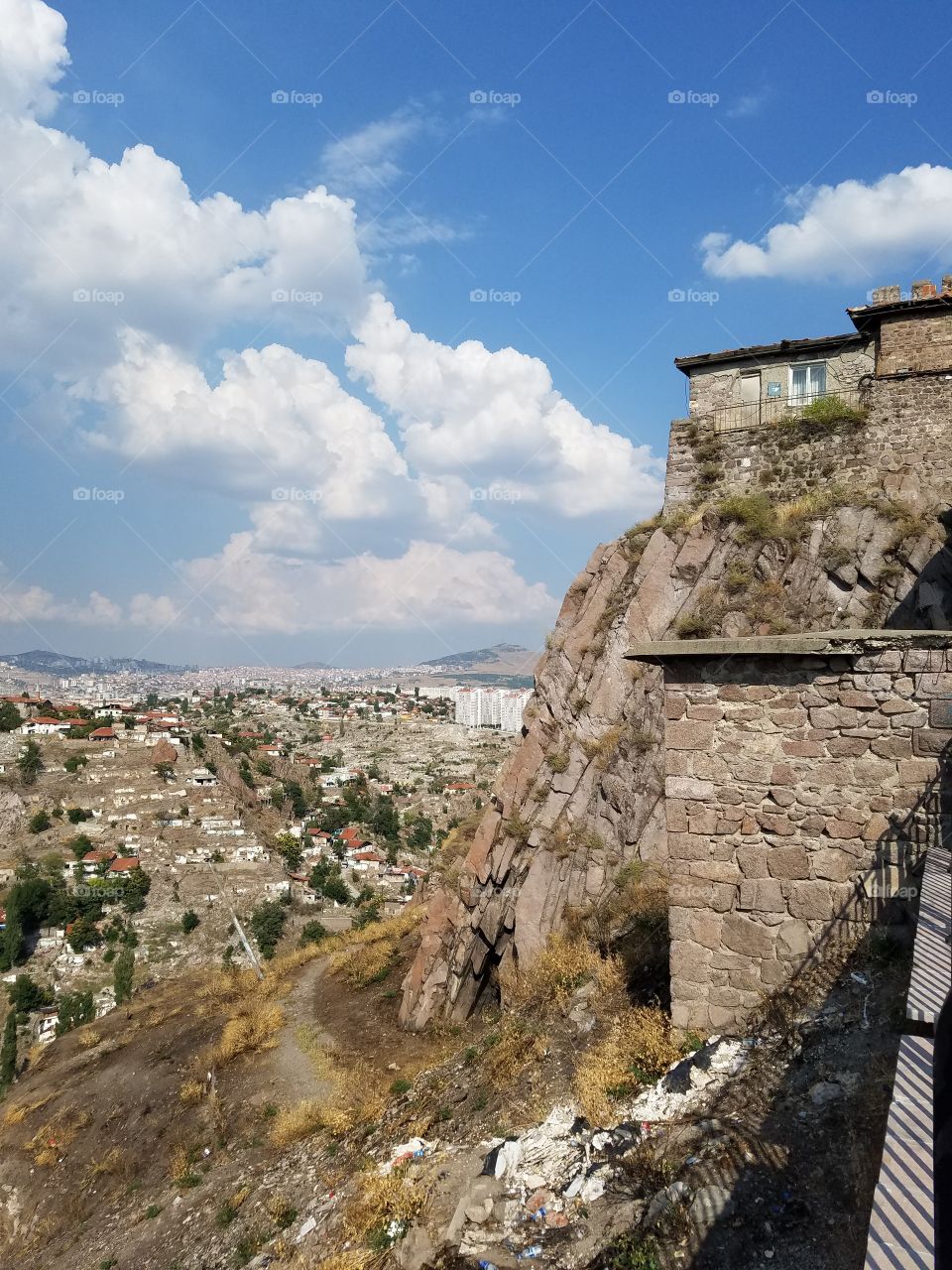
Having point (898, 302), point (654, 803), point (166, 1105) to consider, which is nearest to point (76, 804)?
point (166, 1105)

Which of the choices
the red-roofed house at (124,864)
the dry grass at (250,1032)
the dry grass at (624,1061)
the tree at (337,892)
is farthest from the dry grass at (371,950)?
the red-roofed house at (124,864)

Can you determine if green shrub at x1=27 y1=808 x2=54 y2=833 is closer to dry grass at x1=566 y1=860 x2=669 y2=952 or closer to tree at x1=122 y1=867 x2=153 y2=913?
tree at x1=122 y1=867 x2=153 y2=913

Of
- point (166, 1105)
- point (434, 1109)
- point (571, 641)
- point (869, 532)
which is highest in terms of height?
point (869, 532)

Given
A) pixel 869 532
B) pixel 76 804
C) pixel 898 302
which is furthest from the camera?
pixel 76 804

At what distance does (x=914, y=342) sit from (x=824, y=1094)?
16.6 meters

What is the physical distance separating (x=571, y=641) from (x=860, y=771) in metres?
9.79

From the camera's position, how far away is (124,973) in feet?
134

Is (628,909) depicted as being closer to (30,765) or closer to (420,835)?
(420,835)

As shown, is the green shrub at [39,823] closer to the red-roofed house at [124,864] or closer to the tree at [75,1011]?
the red-roofed house at [124,864]

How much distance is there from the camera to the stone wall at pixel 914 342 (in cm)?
1584

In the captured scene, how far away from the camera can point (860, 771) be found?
6.29m

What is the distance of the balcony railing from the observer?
16.4 meters

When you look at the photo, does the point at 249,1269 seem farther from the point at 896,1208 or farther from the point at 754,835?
the point at 896,1208

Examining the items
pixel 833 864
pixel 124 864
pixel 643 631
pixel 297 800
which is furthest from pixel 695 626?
pixel 297 800
